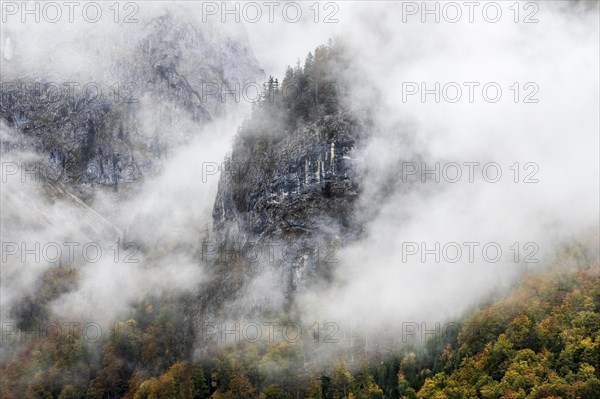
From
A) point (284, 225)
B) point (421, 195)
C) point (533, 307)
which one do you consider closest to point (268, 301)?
point (284, 225)

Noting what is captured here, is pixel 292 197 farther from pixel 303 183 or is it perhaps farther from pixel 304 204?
pixel 303 183

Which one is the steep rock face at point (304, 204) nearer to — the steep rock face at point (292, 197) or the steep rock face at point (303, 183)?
the steep rock face at point (303, 183)

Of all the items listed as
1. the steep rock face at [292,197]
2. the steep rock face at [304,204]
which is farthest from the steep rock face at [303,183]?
the steep rock face at [292,197]

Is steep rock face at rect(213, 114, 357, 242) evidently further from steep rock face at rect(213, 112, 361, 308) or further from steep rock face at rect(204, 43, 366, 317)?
steep rock face at rect(204, 43, 366, 317)

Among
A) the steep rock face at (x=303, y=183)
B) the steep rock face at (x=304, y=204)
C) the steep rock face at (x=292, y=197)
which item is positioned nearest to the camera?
the steep rock face at (x=304, y=204)

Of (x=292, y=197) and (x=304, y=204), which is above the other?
(x=292, y=197)

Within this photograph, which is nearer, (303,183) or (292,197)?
(303,183)

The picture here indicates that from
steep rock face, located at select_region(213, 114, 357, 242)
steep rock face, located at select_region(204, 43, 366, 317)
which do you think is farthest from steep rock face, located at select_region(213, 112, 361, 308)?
steep rock face, located at select_region(204, 43, 366, 317)

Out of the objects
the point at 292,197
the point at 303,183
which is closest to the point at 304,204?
the point at 292,197

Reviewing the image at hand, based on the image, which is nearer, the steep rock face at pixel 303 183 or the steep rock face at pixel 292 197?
the steep rock face at pixel 292 197

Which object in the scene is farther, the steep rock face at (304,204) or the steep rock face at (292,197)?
the steep rock face at (292,197)

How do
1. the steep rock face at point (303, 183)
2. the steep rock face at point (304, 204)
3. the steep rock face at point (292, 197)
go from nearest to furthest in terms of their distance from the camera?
the steep rock face at point (304, 204) < the steep rock face at point (292, 197) < the steep rock face at point (303, 183)
